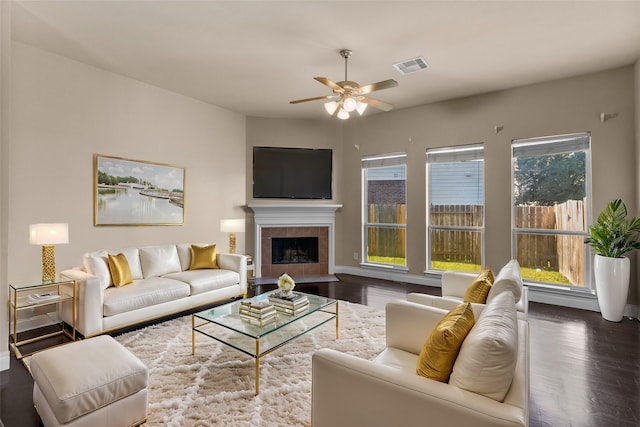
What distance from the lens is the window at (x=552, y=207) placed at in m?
4.39

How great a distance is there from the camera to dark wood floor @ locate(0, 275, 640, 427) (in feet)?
6.85

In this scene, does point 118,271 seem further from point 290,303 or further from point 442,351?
point 442,351

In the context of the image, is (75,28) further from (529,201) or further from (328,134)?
(529,201)

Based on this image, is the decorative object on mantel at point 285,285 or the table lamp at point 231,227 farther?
the table lamp at point 231,227

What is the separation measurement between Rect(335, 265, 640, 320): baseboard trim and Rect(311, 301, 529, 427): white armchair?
3397 millimetres

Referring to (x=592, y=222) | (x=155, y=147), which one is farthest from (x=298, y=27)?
(x=592, y=222)

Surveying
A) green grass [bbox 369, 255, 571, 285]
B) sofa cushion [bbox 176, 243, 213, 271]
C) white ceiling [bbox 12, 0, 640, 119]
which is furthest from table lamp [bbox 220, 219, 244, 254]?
green grass [bbox 369, 255, 571, 285]

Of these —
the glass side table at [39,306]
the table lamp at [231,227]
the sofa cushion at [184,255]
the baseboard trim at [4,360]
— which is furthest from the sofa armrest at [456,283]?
the baseboard trim at [4,360]

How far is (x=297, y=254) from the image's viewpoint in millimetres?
6395

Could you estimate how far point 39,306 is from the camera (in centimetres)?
332

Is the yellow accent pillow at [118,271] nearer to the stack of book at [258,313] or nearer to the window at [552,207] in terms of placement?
the stack of book at [258,313]

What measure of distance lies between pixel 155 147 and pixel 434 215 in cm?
468

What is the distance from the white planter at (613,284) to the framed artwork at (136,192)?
5764 mm

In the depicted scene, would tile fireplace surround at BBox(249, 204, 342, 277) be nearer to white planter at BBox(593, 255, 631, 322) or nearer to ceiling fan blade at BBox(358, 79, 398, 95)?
ceiling fan blade at BBox(358, 79, 398, 95)
